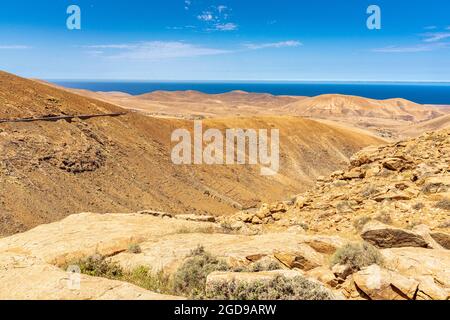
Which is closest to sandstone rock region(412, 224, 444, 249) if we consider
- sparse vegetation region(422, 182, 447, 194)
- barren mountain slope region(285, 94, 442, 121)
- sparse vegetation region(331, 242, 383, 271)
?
sparse vegetation region(422, 182, 447, 194)

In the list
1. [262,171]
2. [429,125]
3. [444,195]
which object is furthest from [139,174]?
[429,125]

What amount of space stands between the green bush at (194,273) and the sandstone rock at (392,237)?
4.41 metres

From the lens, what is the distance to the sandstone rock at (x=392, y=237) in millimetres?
9477

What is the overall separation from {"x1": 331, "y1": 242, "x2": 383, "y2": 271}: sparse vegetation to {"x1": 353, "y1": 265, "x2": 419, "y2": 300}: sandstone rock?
109 cm

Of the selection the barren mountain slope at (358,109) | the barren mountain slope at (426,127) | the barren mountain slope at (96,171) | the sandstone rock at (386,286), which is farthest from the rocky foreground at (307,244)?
the barren mountain slope at (358,109)

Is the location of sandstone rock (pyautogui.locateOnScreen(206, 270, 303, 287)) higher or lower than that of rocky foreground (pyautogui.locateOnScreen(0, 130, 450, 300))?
higher

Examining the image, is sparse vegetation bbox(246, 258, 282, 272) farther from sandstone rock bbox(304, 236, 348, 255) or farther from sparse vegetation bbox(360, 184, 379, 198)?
sparse vegetation bbox(360, 184, 379, 198)

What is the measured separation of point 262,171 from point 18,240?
128 ft

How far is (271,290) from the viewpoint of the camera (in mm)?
5391

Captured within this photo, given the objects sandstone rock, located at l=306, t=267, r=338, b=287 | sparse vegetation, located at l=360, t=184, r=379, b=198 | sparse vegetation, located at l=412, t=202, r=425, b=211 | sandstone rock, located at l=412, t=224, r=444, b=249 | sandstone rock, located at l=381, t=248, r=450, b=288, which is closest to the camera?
sandstone rock, located at l=306, t=267, r=338, b=287

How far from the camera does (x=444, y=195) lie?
12.4 meters

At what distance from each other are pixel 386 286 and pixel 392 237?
13.4ft

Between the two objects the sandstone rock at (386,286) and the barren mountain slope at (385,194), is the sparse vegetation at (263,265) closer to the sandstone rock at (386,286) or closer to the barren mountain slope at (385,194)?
the sandstone rock at (386,286)

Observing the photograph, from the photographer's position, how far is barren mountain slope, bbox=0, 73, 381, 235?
29000 millimetres
